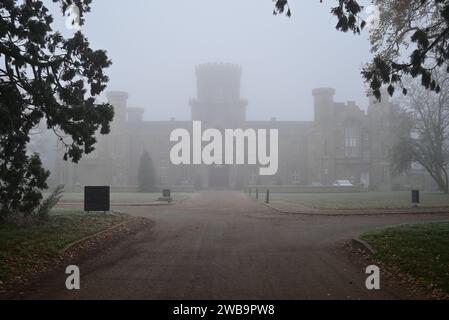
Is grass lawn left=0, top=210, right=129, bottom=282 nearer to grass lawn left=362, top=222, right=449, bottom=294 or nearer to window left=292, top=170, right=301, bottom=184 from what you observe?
→ grass lawn left=362, top=222, right=449, bottom=294

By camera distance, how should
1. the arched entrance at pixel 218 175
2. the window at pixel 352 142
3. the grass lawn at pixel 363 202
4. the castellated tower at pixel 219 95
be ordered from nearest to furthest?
the grass lawn at pixel 363 202 < the window at pixel 352 142 < the arched entrance at pixel 218 175 < the castellated tower at pixel 219 95

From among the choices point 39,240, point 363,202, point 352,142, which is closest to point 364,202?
point 363,202

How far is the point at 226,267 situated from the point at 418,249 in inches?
188

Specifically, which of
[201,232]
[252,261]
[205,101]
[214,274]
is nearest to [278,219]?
[201,232]

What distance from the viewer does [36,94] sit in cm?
1351

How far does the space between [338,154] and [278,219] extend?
51.3 m

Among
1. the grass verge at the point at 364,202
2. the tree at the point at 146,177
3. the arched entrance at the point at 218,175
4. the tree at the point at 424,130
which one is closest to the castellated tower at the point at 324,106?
the arched entrance at the point at 218,175

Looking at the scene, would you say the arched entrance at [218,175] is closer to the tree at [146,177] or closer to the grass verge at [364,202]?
the tree at [146,177]

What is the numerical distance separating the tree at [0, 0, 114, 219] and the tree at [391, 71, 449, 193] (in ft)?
→ 130

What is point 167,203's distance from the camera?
31922 millimetres

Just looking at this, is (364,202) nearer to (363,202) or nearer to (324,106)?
(363,202)

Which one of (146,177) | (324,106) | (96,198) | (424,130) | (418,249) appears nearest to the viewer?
(418,249)

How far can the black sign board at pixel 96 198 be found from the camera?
19.5 meters

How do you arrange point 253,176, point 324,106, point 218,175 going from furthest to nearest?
point 253,176 → point 218,175 → point 324,106
